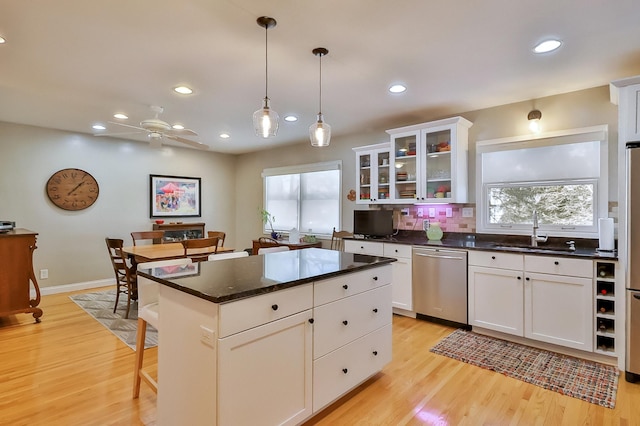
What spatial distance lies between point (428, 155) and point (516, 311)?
189 centimetres

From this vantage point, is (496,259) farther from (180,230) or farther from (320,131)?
(180,230)

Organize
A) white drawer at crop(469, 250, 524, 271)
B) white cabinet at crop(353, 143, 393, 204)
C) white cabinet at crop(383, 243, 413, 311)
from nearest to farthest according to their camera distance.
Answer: white drawer at crop(469, 250, 524, 271) < white cabinet at crop(383, 243, 413, 311) < white cabinet at crop(353, 143, 393, 204)

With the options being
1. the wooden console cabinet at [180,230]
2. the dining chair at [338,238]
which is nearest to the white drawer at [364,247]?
the dining chair at [338,238]

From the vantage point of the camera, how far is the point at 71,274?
5145mm

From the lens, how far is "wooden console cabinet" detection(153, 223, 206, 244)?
233 inches

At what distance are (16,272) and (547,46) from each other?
5344mm

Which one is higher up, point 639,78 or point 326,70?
point 326,70

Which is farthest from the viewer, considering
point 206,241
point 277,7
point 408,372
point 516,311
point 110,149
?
point 110,149

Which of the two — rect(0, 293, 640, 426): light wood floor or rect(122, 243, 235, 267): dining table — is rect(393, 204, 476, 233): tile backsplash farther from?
rect(122, 243, 235, 267): dining table

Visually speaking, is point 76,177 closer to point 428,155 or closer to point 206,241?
point 206,241

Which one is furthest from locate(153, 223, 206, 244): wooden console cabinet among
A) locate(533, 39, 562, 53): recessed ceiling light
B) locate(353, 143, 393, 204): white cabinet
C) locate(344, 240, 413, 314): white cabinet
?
locate(533, 39, 562, 53): recessed ceiling light

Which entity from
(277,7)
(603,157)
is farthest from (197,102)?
(603,157)

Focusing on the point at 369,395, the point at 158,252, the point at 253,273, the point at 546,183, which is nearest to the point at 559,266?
the point at 546,183

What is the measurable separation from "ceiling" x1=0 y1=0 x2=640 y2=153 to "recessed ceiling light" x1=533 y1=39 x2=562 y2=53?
5cm
